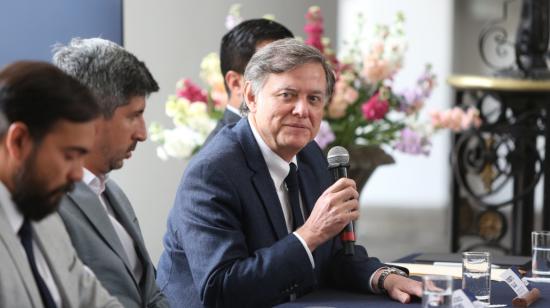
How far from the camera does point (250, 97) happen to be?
3027 mm

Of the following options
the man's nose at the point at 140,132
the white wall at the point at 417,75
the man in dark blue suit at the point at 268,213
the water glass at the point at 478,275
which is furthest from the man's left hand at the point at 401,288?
the white wall at the point at 417,75

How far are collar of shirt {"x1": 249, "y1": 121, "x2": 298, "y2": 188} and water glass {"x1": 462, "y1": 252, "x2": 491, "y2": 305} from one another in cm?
58

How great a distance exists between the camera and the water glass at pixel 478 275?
264cm

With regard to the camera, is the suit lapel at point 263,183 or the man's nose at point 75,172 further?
the suit lapel at point 263,183

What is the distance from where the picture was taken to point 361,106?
4.43 meters

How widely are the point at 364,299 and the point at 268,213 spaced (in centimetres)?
37

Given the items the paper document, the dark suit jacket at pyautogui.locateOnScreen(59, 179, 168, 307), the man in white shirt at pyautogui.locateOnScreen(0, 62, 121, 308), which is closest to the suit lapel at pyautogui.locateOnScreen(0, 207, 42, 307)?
the man in white shirt at pyautogui.locateOnScreen(0, 62, 121, 308)

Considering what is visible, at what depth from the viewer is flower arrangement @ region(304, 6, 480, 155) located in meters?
4.30

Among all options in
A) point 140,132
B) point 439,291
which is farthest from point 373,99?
point 439,291

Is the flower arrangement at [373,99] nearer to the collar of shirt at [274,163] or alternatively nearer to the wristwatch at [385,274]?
the collar of shirt at [274,163]

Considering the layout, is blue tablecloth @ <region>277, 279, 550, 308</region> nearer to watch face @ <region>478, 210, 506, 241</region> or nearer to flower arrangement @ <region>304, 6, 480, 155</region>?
flower arrangement @ <region>304, 6, 480, 155</region>

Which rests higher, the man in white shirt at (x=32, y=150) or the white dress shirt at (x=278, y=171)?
the man in white shirt at (x=32, y=150)

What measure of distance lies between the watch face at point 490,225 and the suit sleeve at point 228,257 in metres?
3.82

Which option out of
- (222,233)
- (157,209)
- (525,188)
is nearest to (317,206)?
(222,233)
